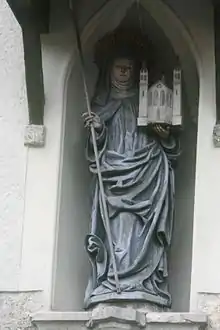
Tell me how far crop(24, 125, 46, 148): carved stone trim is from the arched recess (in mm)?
112

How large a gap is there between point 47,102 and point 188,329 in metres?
1.22

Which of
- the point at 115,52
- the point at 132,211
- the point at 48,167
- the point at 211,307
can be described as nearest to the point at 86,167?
the point at 48,167

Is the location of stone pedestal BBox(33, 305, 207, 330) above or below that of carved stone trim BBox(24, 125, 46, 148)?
below

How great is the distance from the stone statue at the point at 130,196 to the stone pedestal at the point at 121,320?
142mm

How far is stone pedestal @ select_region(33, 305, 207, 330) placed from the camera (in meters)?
4.74

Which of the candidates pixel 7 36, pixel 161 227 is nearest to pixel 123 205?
pixel 161 227

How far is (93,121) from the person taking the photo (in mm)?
5242

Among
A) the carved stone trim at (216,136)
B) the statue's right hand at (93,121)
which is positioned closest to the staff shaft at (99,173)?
the statue's right hand at (93,121)

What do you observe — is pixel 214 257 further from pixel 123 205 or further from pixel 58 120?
pixel 58 120

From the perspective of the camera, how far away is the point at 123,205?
5.13 meters

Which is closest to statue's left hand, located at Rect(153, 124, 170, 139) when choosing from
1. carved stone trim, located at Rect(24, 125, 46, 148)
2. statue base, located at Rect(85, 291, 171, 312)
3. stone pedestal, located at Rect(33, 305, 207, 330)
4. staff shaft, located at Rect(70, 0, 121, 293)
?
staff shaft, located at Rect(70, 0, 121, 293)

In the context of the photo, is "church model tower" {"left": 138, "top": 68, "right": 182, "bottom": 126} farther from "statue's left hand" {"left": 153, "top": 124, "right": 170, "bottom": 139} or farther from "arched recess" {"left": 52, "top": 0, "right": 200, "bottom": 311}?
"arched recess" {"left": 52, "top": 0, "right": 200, "bottom": 311}

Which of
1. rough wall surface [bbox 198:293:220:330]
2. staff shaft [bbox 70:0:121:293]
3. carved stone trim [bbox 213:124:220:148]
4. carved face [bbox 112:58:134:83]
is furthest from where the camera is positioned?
carved face [bbox 112:58:134:83]

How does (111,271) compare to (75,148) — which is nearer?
(111,271)
